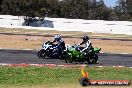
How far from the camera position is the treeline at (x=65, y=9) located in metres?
81.5

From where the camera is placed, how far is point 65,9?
→ 102m

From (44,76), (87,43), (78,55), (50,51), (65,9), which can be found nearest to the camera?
(44,76)

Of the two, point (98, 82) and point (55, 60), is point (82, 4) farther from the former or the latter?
point (98, 82)

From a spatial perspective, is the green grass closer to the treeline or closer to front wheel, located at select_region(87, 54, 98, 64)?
front wheel, located at select_region(87, 54, 98, 64)

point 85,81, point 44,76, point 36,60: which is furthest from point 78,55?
point 85,81

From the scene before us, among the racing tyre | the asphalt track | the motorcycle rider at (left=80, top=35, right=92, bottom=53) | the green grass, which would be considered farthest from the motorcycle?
the racing tyre

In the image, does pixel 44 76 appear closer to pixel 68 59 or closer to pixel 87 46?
pixel 87 46

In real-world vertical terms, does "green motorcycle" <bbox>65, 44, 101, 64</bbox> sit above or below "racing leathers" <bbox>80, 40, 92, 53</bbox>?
below

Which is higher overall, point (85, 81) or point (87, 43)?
point (85, 81)

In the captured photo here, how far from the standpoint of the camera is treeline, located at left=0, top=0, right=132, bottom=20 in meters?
81.5

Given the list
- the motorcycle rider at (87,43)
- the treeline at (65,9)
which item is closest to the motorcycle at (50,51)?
the motorcycle rider at (87,43)

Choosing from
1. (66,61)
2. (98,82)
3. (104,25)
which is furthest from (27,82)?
(104,25)

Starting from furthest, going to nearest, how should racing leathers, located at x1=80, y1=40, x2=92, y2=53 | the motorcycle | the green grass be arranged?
the motorcycle, racing leathers, located at x1=80, y1=40, x2=92, y2=53, the green grass

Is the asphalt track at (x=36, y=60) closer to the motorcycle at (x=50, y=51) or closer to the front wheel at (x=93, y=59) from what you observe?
the front wheel at (x=93, y=59)
